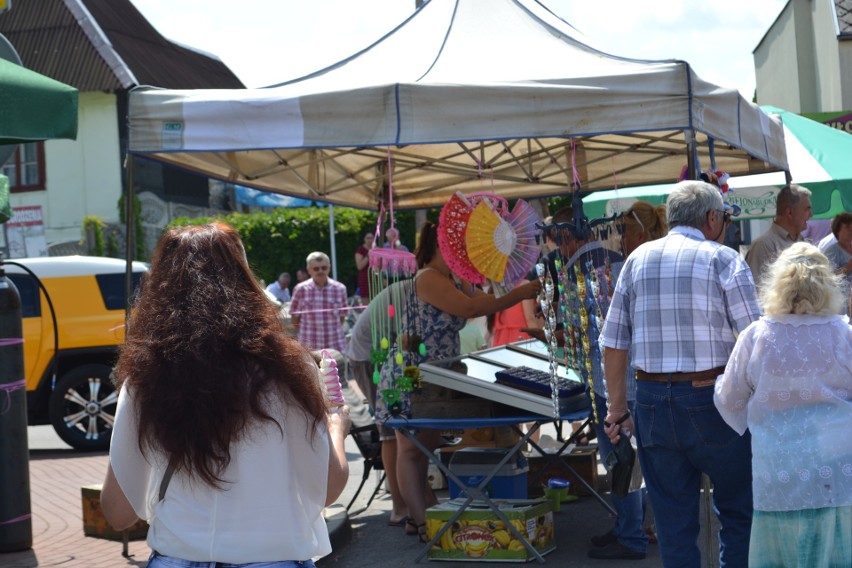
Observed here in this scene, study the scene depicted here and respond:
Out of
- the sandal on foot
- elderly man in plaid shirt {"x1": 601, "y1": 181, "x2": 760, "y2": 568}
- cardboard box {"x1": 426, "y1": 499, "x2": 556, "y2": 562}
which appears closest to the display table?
cardboard box {"x1": 426, "y1": 499, "x2": 556, "y2": 562}

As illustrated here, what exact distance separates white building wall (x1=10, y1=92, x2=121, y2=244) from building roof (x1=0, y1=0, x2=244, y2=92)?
66 cm

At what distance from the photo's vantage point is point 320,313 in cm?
1344

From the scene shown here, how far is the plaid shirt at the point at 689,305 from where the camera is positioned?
14.9 feet

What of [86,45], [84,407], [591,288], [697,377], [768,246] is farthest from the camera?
[86,45]

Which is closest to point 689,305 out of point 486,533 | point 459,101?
point 459,101

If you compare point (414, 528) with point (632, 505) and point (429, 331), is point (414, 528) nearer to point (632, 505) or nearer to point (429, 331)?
point (429, 331)

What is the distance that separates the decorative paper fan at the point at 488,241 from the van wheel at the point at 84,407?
5.95m

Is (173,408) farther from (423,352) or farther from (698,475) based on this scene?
(423,352)

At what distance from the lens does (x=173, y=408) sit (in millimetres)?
2467

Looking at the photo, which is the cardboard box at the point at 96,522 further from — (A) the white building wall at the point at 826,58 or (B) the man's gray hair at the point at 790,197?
(A) the white building wall at the point at 826,58

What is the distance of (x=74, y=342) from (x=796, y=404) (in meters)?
8.77

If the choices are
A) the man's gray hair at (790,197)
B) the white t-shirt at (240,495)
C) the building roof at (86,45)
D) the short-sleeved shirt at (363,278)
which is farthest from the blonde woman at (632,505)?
the building roof at (86,45)

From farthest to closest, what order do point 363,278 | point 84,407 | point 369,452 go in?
point 363,278 → point 84,407 → point 369,452

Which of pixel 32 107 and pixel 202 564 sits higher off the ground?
pixel 32 107
